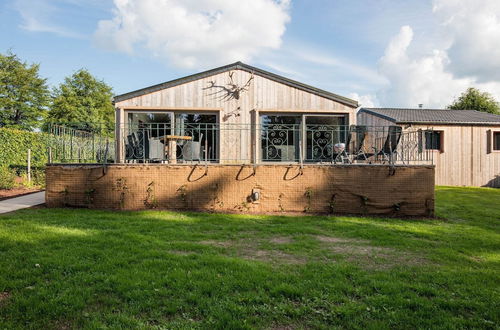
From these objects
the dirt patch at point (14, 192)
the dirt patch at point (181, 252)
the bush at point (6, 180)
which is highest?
the bush at point (6, 180)

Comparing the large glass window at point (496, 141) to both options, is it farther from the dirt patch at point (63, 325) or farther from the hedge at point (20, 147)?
the hedge at point (20, 147)

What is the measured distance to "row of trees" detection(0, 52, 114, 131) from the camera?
3058cm

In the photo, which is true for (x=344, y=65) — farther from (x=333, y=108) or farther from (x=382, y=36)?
(x=333, y=108)

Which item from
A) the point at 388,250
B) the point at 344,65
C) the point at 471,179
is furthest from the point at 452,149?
the point at 388,250

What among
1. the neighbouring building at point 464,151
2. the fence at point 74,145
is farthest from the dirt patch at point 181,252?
the neighbouring building at point 464,151

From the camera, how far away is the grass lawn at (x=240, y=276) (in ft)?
8.33

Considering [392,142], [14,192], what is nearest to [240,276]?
[392,142]

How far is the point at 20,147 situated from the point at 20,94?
2363 centimetres

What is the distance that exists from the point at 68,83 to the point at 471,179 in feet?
142

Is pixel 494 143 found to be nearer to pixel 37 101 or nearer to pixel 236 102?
pixel 236 102

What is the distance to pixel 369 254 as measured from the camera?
436 centimetres

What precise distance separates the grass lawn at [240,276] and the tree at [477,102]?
107ft

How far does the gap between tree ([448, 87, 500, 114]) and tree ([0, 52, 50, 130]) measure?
44.7m

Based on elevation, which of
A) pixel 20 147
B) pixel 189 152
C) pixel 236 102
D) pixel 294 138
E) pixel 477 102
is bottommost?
pixel 189 152
